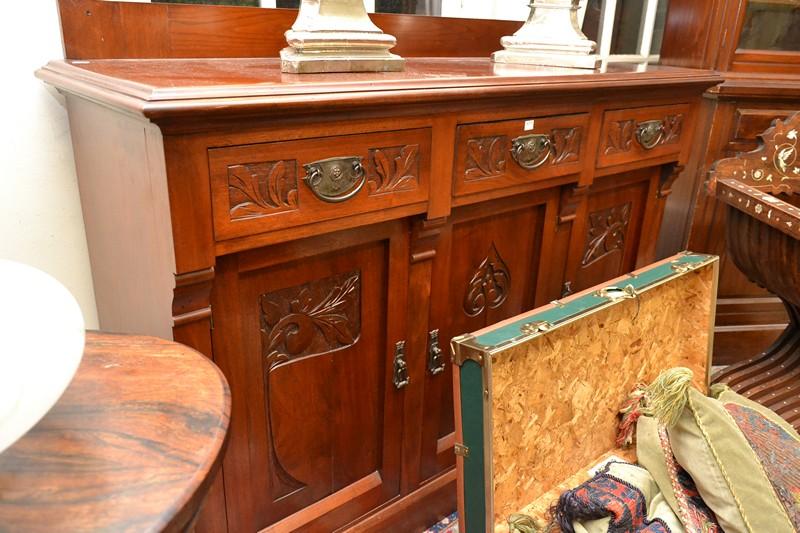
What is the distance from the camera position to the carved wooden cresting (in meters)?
1.33

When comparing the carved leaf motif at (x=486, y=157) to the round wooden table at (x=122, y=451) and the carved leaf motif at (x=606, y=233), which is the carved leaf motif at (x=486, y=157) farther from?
the round wooden table at (x=122, y=451)

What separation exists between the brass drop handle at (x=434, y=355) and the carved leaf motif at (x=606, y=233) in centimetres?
52

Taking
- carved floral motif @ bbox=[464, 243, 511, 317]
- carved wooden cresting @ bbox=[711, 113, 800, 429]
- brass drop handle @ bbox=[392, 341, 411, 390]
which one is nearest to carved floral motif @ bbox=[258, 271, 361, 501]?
brass drop handle @ bbox=[392, 341, 411, 390]

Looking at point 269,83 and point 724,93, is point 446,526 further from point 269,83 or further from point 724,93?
point 724,93

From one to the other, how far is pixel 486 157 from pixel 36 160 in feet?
2.72

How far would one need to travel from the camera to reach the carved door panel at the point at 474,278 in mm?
1214

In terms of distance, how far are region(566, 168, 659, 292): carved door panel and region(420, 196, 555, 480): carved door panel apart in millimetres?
172

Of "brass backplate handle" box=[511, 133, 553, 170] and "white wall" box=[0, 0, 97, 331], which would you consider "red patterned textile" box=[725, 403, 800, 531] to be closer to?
"brass backplate handle" box=[511, 133, 553, 170]

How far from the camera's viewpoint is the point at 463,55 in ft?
5.14

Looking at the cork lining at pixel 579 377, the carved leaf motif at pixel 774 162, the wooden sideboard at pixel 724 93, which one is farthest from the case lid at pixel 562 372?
the wooden sideboard at pixel 724 93

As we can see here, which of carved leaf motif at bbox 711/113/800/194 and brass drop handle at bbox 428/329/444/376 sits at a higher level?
carved leaf motif at bbox 711/113/800/194

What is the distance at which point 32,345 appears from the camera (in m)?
0.46

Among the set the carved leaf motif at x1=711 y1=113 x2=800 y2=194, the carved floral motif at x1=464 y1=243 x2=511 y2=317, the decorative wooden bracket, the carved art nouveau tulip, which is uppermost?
the carved art nouveau tulip

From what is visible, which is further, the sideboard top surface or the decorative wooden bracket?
the decorative wooden bracket
